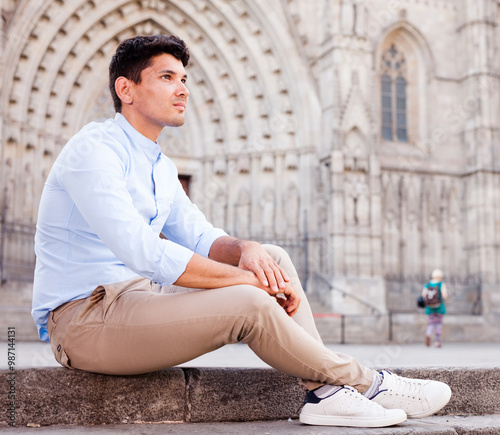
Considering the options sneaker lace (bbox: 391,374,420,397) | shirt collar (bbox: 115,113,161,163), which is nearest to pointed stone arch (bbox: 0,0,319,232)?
shirt collar (bbox: 115,113,161,163)

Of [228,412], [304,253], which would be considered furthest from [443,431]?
[304,253]

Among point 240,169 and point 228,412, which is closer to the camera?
point 228,412

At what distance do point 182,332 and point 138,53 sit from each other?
3.50 feet

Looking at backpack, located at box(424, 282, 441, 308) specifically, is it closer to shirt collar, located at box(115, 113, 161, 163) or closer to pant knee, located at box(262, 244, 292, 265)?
pant knee, located at box(262, 244, 292, 265)

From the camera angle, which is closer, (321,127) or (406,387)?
(406,387)

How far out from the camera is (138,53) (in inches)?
97.2

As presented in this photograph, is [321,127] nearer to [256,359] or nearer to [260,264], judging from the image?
[256,359]

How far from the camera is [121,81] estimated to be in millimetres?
2510

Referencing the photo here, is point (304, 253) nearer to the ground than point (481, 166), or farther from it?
nearer to the ground

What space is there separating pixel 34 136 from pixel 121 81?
38.1 feet

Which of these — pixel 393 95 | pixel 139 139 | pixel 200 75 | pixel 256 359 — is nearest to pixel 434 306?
pixel 256 359

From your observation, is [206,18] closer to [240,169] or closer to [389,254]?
[240,169]

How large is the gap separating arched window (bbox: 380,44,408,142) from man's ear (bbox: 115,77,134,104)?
Answer: 559 inches

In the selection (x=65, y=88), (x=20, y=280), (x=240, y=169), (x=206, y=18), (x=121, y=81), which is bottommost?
(x=20, y=280)
